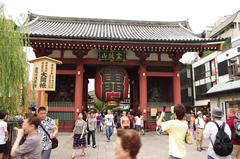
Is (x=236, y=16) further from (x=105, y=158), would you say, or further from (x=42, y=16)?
(x=105, y=158)

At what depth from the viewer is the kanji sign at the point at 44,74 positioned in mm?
10510

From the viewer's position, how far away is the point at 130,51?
56.9ft

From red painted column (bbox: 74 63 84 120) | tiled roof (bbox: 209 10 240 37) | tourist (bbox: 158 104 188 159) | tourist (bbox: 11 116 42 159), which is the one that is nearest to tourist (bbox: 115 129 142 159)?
tourist (bbox: 11 116 42 159)

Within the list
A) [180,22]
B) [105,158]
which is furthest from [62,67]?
[180,22]

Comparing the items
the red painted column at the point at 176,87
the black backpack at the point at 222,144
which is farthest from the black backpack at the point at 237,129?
the red painted column at the point at 176,87

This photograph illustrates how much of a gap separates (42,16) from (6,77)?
Answer: 48.8 feet

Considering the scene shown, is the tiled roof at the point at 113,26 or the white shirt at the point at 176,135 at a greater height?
the tiled roof at the point at 113,26

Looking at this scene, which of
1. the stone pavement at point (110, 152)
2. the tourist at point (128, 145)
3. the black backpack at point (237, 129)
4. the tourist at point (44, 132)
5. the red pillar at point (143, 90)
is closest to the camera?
the tourist at point (128, 145)

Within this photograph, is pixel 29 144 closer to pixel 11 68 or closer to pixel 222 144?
pixel 222 144

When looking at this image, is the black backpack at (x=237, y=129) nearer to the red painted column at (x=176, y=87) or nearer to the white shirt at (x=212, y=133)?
the white shirt at (x=212, y=133)

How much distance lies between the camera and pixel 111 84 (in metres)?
15.8

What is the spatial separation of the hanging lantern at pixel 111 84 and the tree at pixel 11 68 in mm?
6262

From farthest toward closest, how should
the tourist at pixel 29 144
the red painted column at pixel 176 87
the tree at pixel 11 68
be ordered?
the red painted column at pixel 176 87, the tree at pixel 11 68, the tourist at pixel 29 144

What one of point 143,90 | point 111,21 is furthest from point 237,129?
point 111,21
